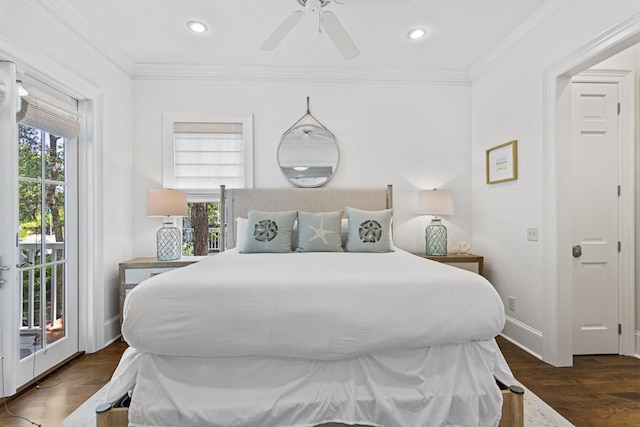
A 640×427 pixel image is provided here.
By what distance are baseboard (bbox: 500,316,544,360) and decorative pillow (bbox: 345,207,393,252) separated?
1316mm

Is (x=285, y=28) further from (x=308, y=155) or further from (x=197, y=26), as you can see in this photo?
(x=308, y=155)

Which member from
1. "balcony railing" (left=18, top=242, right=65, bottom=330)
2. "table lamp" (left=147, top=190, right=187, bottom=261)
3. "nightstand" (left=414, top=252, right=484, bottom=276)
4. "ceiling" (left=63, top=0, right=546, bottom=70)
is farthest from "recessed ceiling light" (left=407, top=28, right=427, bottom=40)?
"balcony railing" (left=18, top=242, right=65, bottom=330)

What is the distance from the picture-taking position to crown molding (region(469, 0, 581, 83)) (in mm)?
2500

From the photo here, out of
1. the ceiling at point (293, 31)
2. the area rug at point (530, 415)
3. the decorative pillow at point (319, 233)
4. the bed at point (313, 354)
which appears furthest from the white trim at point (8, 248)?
the decorative pillow at point (319, 233)

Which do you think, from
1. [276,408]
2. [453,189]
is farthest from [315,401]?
[453,189]

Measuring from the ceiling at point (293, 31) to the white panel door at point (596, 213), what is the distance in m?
0.97

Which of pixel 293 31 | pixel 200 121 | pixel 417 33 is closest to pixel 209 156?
pixel 200 121

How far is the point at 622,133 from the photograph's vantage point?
2.82m

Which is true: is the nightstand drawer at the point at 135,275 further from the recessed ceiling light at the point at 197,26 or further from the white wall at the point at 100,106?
the recessed ceiling light at the point at 197,26

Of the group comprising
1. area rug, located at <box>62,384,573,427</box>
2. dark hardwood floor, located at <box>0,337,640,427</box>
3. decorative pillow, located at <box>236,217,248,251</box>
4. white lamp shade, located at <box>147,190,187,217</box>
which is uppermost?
white lamp shade, located at <box>147,190,187,217</box>

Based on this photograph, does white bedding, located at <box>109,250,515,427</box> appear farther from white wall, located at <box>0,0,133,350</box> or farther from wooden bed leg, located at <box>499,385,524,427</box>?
white wall, located at <box>0,0,133,350</box>

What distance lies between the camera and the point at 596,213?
2.81 meters

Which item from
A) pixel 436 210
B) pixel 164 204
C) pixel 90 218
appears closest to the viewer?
pixel 90 218

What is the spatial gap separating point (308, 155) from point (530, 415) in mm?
2889
